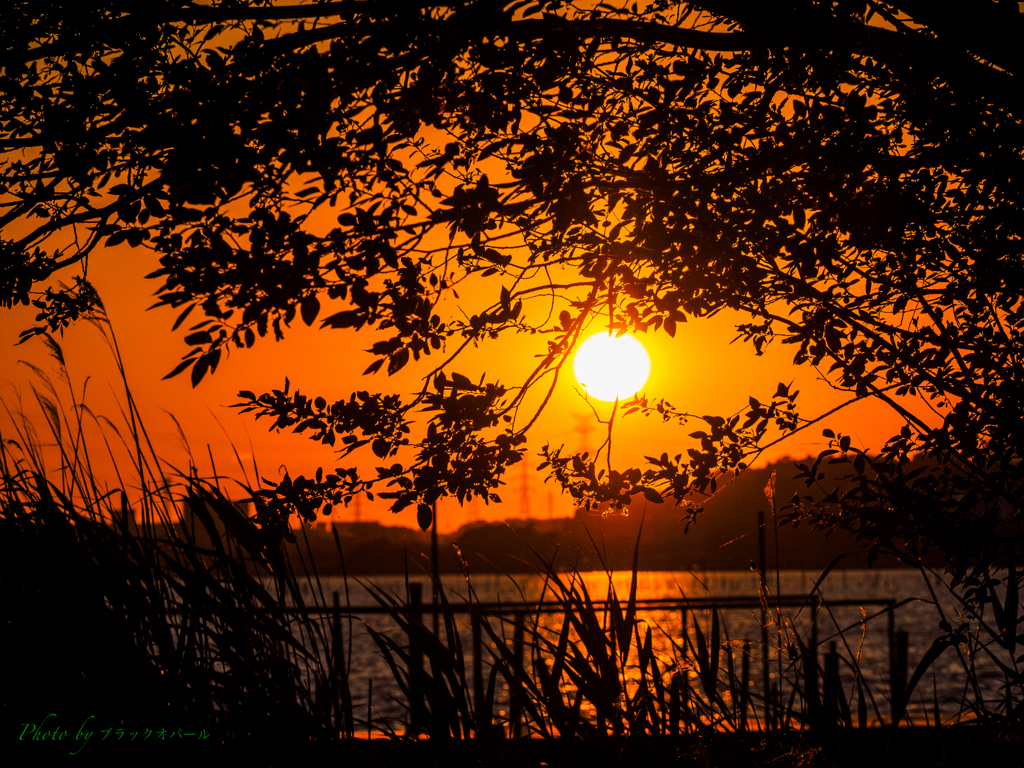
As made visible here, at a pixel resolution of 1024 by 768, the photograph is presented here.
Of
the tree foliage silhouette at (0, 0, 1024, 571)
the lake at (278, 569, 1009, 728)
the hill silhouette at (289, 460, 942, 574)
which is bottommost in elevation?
the lake at (278, 569, 1009, 728)

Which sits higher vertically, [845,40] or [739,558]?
[845,40]

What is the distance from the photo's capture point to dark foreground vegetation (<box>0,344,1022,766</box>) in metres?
2.21

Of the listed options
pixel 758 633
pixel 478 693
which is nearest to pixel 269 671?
pixel 478 693

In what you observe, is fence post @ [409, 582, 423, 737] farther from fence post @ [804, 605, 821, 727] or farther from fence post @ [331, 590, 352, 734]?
fence post @ [804, 605, 821, 727]

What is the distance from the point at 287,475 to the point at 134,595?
33.6 inches

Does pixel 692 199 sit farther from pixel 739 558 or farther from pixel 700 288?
pixel 739 558

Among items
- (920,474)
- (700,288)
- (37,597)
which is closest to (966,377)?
(920,474)

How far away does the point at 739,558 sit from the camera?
349cm

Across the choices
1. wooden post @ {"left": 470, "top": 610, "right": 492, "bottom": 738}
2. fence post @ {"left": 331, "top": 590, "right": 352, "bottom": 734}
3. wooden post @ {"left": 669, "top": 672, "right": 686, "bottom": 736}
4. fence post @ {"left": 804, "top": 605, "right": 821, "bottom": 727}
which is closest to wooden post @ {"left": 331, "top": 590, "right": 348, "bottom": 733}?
fence post @ {"left": 331, "top": 590, "right": 352, "bottom": 734}

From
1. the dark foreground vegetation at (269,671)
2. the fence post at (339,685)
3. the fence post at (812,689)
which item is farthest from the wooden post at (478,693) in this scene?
the fence post at (812,689)

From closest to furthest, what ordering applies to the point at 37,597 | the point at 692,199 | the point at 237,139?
the point at 37,597, the point at 237,139, the point at 692,199

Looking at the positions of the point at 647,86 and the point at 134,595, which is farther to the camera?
the point at 647,86

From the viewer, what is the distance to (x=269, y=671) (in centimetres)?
240

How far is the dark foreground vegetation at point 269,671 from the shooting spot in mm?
2205
